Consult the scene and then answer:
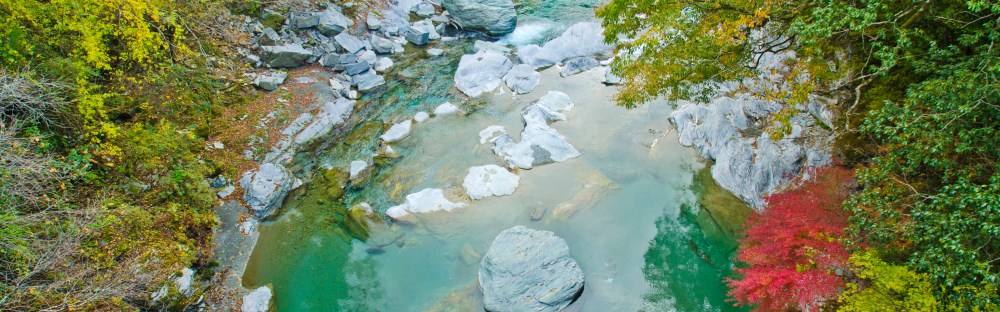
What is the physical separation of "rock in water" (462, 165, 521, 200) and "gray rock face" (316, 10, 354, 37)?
28.4 ft

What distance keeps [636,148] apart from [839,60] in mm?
5188

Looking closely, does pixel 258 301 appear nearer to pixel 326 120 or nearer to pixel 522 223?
pixel 522 223

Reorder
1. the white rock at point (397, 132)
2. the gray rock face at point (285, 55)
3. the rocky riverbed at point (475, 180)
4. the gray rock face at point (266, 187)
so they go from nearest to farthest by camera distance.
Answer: the rocky riverbed at point (475, 180) < the gray rock face at point (266, 187) < the white rock at point (397, 132) < the gray rock face at point (285, 55)

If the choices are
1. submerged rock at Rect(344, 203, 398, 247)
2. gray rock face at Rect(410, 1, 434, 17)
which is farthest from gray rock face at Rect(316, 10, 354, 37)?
submerged rock at Rect(344, 203, 398, 247)

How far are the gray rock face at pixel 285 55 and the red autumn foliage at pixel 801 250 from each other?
46.9 ft

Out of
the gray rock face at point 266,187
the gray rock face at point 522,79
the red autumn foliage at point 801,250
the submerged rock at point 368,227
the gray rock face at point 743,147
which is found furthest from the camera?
the gray rock face at point 522,79

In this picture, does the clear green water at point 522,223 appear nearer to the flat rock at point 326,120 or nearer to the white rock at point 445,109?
the white rock at point 445,109

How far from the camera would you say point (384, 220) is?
36.5ft

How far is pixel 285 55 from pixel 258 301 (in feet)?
30.0

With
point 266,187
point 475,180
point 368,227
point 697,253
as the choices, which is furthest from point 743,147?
point 266,187

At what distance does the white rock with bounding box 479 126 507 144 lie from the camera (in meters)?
13.6

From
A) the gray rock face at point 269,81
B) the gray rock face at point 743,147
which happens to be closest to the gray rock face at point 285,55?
the gray rock face at point 269,81

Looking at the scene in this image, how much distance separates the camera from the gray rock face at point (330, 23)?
55.9ft

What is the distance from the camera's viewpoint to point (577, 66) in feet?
56.0
